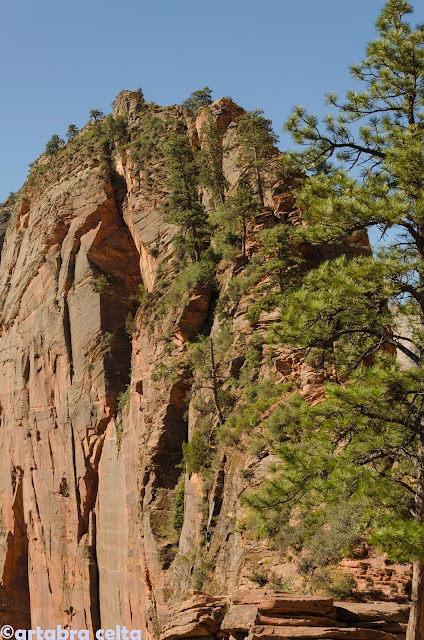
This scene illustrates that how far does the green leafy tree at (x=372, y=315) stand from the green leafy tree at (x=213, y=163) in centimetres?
3061

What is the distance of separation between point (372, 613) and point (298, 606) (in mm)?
1450

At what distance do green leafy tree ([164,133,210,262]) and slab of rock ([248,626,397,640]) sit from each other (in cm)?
2927

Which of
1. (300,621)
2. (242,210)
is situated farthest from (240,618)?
(242,210)

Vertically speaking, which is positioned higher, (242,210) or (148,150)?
(148,150)

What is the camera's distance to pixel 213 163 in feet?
146

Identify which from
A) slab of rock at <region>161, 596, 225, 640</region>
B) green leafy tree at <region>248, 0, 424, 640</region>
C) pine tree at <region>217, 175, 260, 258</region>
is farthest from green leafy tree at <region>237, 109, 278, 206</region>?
slab of rock at <region>161, 596, 225, 640</region>

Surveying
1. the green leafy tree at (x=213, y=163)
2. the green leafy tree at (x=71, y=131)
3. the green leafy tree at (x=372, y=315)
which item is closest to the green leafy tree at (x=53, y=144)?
the green leafy tree at (x=71, y=131)

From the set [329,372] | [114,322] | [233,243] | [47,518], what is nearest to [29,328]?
[114,322]

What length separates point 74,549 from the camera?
140ft

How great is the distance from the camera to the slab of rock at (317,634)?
11.1m

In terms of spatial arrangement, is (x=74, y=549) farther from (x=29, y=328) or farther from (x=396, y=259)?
(x=396, y=259)

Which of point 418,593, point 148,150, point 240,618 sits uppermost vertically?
point 148,150

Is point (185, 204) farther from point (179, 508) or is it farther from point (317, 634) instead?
point (317, 634)

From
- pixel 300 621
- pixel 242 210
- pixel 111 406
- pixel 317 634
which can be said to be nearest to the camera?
pixel 317 634
